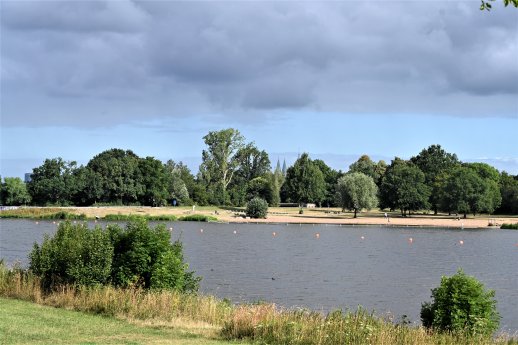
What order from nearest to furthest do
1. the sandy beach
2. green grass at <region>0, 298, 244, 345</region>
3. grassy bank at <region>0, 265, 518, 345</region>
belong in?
green grass at <region>0, 298, 244, 345</region> → grassy bank at <region>0, 265, 518, 345</region> → the sandy beach

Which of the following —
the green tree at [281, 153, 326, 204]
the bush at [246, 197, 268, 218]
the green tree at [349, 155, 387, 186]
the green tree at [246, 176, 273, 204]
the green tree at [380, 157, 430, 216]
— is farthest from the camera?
the green tree at [349, 155, 387, 186]

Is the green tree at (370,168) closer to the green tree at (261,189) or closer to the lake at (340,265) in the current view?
the green tree at (261,189)

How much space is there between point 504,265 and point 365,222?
57.3 metres

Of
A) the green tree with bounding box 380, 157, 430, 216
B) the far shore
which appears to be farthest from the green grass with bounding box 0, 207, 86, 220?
the green tree with bounding box 380, 157, 430, 216

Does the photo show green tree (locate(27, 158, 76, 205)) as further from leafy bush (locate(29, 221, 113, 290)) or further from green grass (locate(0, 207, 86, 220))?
leafy bush (locate(29, 221, 113, 290))

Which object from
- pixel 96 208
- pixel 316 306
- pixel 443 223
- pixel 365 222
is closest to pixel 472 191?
pixel 443 223

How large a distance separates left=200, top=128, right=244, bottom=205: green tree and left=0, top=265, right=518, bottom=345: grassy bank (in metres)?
132

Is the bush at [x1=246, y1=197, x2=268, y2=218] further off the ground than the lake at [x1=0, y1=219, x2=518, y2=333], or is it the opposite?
the bush at [x1=246, y1=197, x2=268, y2=218]

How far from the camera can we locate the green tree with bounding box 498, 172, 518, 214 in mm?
129125

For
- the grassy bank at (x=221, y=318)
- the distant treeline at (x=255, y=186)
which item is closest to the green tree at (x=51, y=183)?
the distant treeline at (x=255, y=186)

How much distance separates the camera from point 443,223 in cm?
11006

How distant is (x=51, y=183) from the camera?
122625 mm

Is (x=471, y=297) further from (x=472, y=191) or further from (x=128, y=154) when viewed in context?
(x=128, y=154)

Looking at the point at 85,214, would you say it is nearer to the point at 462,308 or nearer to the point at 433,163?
the point at 433,163
